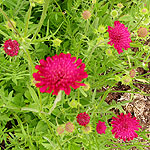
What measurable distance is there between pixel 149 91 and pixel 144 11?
57.5 inches

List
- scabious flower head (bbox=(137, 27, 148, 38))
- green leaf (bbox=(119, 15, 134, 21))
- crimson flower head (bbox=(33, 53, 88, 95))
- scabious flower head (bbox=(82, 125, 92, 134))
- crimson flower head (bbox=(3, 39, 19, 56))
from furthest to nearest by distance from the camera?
green leaf (bbox=(119, 15, 134, 21)), scabious flower head (bbox=(137, 27, 148, 38)), scabious flower head (bbox=(82, 125, 92, 134)), crimson flower head (bbox=(3, 39, 19, 56)), crimson flower head (bbox=(33, 53, 88, 95))

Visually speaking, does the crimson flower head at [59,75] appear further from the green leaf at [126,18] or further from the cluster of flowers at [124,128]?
the green leaf at [126,18]

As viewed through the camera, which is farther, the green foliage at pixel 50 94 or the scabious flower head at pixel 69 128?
the green foliage at pixel 50 94

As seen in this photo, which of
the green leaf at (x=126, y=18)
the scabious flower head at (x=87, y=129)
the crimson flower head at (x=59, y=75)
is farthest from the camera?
the green leaf at (x=126, y=18)

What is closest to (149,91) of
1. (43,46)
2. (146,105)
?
(146,105)

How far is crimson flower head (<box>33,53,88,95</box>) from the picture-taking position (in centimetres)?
88

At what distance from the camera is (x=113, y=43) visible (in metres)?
1.35

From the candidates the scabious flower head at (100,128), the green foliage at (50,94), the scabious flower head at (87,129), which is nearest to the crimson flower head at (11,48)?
the green foliage at (50,94)

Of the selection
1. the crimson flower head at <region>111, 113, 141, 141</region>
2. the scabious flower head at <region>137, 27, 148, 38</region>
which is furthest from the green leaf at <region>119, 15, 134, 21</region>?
the crimson flower head at <region>111, 113, 141, 141</region>

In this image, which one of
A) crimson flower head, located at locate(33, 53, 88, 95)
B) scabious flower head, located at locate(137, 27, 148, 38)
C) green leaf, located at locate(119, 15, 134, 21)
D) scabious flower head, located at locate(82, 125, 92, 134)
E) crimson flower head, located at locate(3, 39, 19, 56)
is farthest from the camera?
green leaf, located at locate(119, 15, 134, 21)

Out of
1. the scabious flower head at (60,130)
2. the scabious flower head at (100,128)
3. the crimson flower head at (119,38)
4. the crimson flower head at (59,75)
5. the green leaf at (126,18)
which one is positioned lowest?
the scabious flower head at (100,128)

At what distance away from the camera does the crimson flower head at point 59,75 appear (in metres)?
0.88

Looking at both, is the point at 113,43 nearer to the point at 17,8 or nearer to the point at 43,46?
the point at 43,46

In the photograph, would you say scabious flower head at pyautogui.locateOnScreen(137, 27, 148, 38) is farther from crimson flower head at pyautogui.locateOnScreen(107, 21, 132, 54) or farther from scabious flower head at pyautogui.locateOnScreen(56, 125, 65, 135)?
scabious flower head at pyautogui.locateOnScreen(56, 125, 65, 135)
